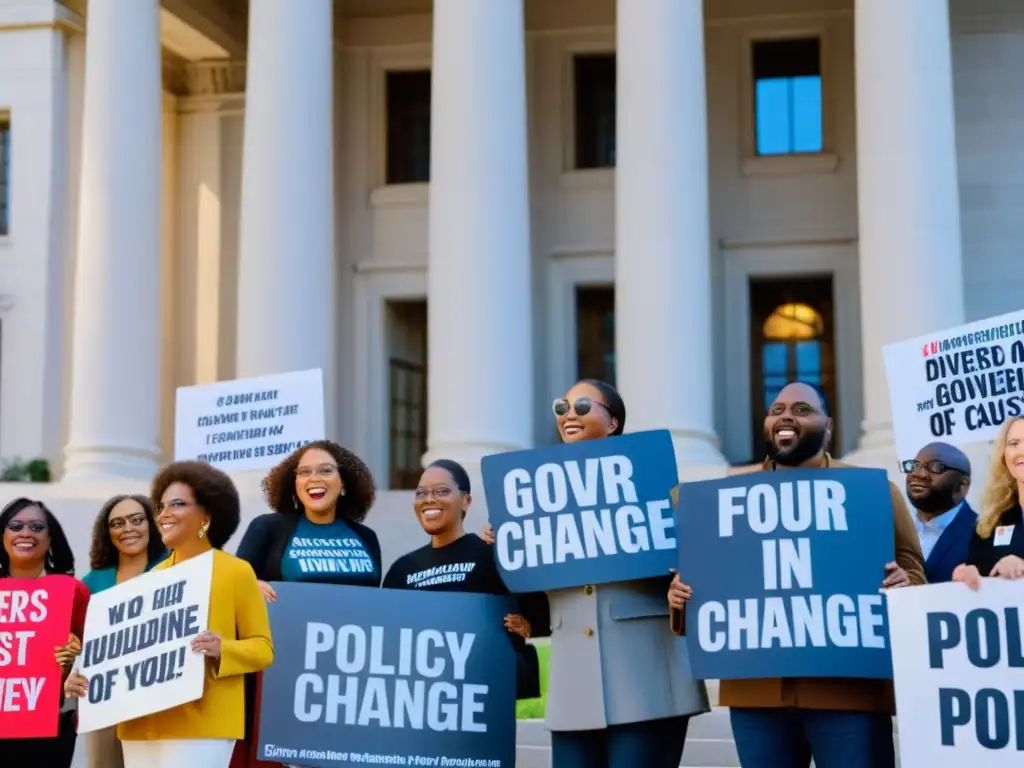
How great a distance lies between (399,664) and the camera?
849 cm

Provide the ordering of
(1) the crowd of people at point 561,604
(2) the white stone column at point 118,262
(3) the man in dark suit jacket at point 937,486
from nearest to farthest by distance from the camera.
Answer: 1. (1) the crowd of people at point 561,604
2. (3) the man in dark suit jacket at point 937,486
3. (2) the white stone column at point 118,262

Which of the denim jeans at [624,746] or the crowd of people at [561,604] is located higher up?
the crowd of people at [561,604]

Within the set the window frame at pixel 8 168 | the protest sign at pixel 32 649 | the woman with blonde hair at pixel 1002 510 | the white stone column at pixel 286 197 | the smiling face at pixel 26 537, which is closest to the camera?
the woman with blonde hair at pixel 1002 510

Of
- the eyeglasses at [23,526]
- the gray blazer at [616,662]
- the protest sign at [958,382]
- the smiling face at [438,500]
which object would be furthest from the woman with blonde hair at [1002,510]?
the eyeglasses at [23,526]

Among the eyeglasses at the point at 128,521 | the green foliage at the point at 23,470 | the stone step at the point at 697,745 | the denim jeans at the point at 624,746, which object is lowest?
the denim jeans at the point at 624,746

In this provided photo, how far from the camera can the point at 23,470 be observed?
25.0m

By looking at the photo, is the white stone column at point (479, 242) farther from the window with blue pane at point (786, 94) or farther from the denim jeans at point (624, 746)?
the denim jeans at point (624, 746)

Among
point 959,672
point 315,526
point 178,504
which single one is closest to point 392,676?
point 315,526

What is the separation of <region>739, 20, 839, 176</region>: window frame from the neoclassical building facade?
0.05 metres

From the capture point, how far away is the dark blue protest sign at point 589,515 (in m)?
7.84

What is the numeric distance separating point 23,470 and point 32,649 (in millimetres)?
16907

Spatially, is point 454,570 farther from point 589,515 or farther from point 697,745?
point 697,745

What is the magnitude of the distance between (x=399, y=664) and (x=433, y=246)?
14205 millimetres

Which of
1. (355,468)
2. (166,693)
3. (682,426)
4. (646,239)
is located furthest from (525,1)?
(166,693)
